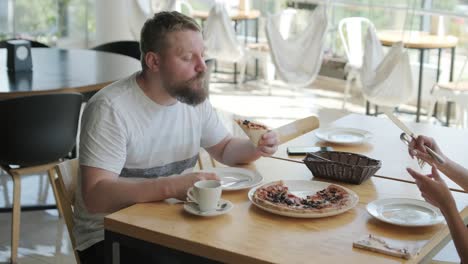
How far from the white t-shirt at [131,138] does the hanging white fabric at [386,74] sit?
9.23ft

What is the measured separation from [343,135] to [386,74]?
242 cm

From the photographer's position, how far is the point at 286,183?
7.01ft

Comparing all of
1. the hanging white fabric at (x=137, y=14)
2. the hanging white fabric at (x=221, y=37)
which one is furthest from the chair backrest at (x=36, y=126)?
the hanging white fabric at (x=221, y=37)

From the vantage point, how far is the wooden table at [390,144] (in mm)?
2391

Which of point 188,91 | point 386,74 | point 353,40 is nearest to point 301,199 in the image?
point 188,91

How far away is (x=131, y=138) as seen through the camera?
7.29 feet

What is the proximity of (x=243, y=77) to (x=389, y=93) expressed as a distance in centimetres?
275

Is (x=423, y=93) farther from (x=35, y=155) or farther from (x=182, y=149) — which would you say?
(x=182, y=149)

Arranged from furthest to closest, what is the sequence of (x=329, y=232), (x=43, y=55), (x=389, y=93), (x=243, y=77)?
(x=243, y=77) → (x=389, y=93) → (x=43, y=55) → (x=329, y=232)

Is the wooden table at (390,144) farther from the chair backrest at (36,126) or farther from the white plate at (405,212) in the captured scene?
the chair backrest at (36,126)

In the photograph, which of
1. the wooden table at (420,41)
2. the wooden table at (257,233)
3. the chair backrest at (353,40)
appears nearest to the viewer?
the wooden table at (257,233)

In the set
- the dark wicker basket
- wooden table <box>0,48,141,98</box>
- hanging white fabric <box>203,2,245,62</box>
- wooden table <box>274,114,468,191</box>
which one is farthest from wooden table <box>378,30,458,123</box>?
the dark wicker basket

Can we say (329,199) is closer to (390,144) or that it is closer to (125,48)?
(390,144)

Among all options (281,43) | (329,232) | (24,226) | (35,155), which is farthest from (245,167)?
(281,43)
